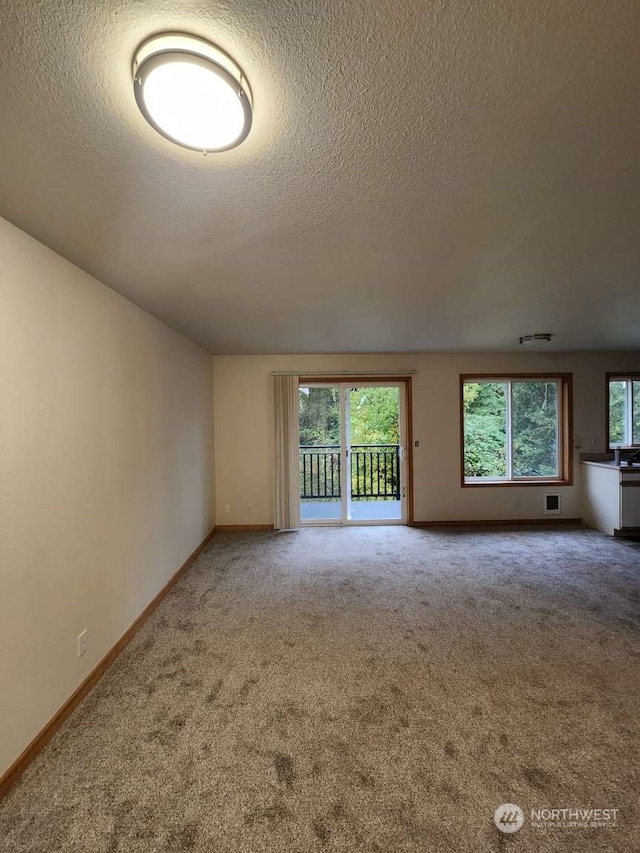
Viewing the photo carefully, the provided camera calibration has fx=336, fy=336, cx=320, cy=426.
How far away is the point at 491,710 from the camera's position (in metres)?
A: 1.64

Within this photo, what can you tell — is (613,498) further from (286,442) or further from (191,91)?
(191,91)

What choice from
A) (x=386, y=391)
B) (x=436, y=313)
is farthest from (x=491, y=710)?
(x=386, y=391)

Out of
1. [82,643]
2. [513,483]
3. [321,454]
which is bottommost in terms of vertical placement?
[82,643]

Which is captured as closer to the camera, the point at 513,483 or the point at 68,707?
the point at 68,707

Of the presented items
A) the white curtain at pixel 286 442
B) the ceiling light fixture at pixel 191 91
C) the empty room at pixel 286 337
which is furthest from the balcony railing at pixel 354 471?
the ceiling light fixture at pixel 191 91

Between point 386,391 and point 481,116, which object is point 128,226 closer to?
point 481,116

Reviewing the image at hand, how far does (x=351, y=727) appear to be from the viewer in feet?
5.08

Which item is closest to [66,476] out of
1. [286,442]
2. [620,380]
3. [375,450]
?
[286,442]

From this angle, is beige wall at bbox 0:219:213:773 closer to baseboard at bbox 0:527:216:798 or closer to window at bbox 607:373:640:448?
baseboard at bbox 0:527:216:798

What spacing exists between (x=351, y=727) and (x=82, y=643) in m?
1.42

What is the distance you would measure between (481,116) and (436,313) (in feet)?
6.01

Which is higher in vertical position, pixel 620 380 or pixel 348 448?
pixel 620 380

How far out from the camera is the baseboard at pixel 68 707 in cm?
132

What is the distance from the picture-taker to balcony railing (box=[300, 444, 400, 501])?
14.9 feet
